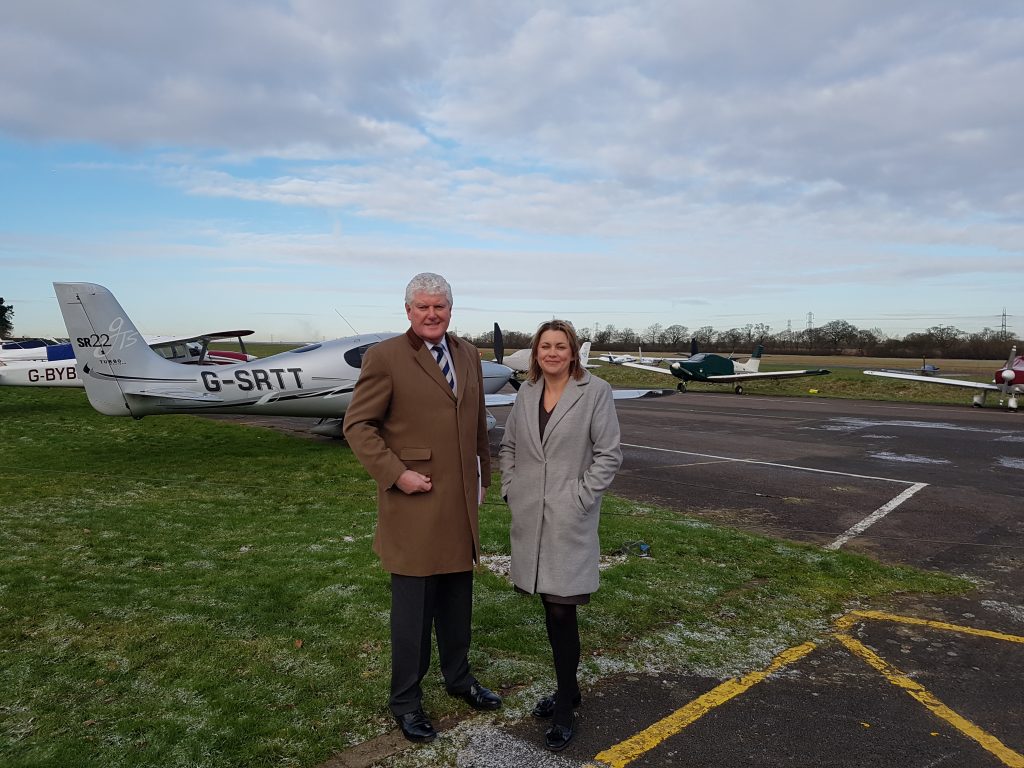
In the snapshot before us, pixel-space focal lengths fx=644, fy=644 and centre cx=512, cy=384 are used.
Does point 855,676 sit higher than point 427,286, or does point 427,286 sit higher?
point 427,286

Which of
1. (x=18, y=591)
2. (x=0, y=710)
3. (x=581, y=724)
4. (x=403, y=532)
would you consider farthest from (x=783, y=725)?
(x=18, y=591)

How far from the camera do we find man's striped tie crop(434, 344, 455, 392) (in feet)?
10.2

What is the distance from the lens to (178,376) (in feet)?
39.0

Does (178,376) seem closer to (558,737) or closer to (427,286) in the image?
(427,286)

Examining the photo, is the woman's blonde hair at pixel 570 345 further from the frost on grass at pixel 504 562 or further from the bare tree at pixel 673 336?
the bare tree at pixel 673 336

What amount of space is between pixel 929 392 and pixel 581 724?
32.2m

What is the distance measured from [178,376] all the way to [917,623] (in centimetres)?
1176

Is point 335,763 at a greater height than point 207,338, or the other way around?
point 207,338

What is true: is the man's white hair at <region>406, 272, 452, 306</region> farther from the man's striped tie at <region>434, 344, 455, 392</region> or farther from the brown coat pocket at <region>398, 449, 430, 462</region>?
the brown coat pocket at <region>398, 449, 430, 462</region>

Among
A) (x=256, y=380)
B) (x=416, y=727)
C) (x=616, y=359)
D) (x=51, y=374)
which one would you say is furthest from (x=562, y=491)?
(x=616, y=359)

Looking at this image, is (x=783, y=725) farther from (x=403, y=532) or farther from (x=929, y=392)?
(x=929, y=392)

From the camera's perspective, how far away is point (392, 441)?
3.06 meters

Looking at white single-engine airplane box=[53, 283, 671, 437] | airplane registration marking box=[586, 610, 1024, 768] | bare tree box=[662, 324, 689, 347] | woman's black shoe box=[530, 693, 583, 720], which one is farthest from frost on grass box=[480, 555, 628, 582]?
bare tree box=[662, 324, 689, 347]

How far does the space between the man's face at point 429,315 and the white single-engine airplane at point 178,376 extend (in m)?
8.15
